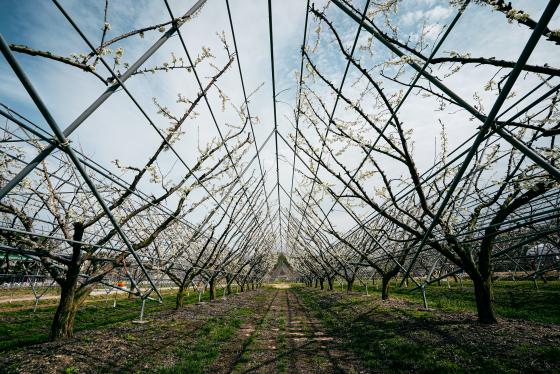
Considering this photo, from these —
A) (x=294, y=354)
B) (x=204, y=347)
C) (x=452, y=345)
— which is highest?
(x=452, y=345)

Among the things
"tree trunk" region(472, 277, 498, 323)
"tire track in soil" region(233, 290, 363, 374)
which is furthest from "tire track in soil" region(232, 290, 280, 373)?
"tree trunk" region(472, 277, 498, 323)

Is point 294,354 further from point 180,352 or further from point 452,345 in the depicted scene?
point 452,345

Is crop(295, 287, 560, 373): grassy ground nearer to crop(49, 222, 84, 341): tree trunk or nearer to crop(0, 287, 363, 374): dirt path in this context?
crop(0, 287, 363, 374): dirt path

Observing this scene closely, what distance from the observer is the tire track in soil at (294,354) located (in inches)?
223

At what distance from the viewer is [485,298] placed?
6539 mm

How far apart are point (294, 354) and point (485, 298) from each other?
16.5 feet

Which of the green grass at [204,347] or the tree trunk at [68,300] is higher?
the tree trunk at [68,300]

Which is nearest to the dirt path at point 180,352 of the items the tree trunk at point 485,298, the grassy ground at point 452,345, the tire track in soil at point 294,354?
the tire track in soil at point 294,354

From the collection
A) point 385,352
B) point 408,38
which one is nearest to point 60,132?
point 408,38

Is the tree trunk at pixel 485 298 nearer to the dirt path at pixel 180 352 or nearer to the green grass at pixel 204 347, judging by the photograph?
the dirt path at pixel 180 352

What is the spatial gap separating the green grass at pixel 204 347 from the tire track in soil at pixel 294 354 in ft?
2.50

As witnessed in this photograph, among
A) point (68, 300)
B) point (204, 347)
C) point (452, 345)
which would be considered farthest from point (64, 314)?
point (452, 345)

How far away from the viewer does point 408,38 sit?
11.5 ft

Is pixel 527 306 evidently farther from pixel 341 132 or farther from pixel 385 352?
pixel 341 132
